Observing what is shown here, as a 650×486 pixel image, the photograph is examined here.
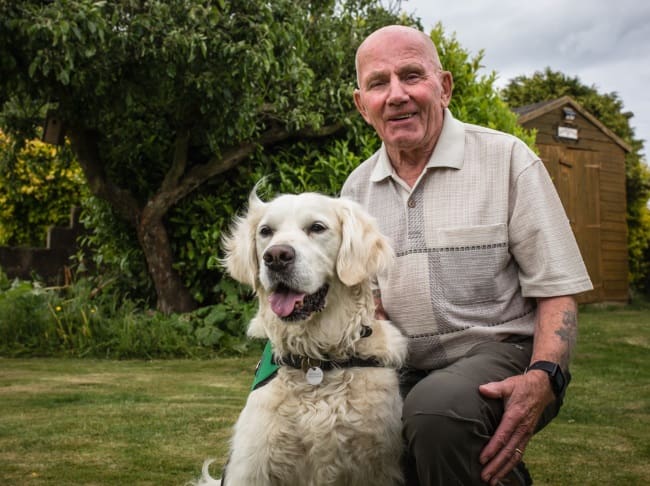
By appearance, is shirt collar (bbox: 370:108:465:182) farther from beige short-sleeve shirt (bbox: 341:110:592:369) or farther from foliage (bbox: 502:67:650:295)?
foliage (bbox: 502:67:650:295)

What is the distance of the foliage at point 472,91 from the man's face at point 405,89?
13.0ft

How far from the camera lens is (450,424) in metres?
2.09

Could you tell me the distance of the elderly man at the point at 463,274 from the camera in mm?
2135

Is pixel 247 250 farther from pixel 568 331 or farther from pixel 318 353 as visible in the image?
pixel 568 331

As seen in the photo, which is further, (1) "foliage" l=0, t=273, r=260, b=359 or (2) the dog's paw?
(1) "foliage" l=0, t=273, r=260, b=359

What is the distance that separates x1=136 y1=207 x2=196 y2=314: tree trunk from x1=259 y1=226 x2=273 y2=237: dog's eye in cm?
447

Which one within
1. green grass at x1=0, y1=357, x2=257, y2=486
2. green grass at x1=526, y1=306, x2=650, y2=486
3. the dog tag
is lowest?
green grass at x1=526, y1=306, x2=650, y2=486

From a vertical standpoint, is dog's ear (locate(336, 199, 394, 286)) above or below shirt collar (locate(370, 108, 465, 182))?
below

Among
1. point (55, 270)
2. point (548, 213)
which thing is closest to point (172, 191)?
point (55, 270)

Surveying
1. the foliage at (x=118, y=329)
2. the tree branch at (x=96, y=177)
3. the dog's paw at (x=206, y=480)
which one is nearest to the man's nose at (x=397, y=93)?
the dog's paw at (x=206, y=480)

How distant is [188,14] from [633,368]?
464 centimetres

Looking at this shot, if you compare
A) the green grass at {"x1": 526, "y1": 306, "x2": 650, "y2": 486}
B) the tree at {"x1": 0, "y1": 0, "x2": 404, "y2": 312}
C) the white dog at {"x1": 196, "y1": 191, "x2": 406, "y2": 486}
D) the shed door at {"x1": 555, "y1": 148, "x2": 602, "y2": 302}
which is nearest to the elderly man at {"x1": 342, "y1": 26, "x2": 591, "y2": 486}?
the white dog at {"x1": 196, "y1": 191, "x2": 406, "y2": 486}

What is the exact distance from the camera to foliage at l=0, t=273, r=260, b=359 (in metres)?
6.40

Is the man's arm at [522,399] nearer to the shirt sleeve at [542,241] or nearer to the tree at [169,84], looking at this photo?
the shirt sleeve at [542,241]
